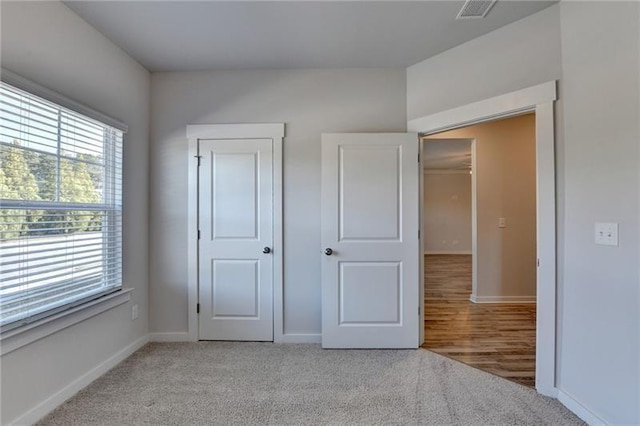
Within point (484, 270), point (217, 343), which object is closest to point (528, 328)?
point (484, 270)

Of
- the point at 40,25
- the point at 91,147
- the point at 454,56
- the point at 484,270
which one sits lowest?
the point at 484,270

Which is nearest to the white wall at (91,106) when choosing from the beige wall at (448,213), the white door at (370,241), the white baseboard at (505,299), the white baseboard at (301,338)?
the white baseboard at (301,338)

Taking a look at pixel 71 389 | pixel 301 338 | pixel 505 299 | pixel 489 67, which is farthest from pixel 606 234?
pixel 71 389

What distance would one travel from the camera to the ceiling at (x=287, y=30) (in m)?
2.02

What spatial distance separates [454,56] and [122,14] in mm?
2515

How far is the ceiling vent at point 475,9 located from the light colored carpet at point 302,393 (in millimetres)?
2571

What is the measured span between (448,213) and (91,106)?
8374 mm

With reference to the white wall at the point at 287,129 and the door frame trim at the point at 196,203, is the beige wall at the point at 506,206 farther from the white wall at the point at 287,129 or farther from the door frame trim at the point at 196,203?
the door frame trim at the point at 196,203

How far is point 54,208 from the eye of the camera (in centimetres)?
193

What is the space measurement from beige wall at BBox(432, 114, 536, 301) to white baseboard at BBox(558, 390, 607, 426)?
226 cm

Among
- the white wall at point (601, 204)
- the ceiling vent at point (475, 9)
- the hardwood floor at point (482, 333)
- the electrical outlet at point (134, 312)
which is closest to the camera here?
the white wall at point (601, 204)

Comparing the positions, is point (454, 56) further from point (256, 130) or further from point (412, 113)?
point (256, 130)

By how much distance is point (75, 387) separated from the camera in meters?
2.07

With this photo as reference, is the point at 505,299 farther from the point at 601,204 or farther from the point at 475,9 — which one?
the point at 475,9
